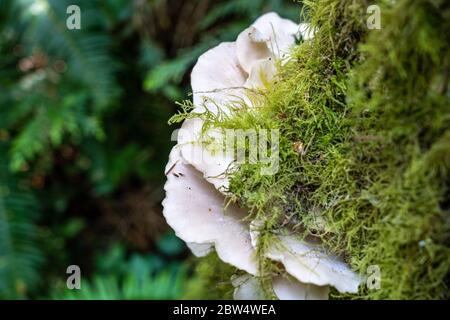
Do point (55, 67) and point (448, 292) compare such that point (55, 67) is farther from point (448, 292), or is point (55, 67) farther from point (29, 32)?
point (448, 292)

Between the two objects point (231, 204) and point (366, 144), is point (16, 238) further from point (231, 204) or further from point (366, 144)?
point (366, 144)

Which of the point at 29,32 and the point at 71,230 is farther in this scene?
the point at 71,230

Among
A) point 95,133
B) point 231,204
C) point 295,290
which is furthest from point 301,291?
point 95,133

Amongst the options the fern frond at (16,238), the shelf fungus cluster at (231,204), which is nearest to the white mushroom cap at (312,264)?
the shelf fungus cluster at (231,204)

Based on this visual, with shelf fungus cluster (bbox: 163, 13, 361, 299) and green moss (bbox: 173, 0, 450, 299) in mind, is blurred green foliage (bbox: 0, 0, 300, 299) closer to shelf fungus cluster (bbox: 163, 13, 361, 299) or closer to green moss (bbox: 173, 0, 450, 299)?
shelf fungus cluster (bbox: 163, 13, 361, 299)

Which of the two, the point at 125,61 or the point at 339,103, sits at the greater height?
the point at 125,61
